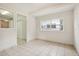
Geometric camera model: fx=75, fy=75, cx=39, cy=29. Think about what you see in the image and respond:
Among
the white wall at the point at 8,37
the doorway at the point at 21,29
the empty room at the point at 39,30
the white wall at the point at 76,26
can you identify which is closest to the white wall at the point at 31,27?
the empty room at the point at 39,30

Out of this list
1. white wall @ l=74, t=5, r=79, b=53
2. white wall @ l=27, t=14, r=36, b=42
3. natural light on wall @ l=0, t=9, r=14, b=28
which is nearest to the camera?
white wall @ l=74, t=5, r=79, b=53

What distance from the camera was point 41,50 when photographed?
5.42ft

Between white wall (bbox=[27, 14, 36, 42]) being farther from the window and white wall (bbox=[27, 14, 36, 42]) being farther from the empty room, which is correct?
the window

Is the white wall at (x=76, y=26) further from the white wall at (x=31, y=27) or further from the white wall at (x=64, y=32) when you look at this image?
the white wall at (x=31, y=27)

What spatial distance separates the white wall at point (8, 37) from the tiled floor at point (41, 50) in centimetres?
12

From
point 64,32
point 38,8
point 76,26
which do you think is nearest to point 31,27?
point 38,8

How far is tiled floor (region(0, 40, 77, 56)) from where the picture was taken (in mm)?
1520

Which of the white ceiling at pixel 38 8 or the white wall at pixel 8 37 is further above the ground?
the white ceiling at pixel 38 8

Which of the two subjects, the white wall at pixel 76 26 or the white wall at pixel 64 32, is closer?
the white wall at pixel 76 26

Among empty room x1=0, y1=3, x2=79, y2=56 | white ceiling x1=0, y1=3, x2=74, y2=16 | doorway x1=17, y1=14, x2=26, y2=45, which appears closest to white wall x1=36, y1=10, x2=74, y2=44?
empty room x1=0, y1=3, x2=79, y2=56

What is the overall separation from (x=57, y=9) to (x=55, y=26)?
0.35 meters

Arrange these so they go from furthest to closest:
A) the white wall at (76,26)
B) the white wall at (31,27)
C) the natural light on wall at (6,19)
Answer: the white wall at (31,27)
the natural light on wall at (6,19)
the white wall at (76,26)

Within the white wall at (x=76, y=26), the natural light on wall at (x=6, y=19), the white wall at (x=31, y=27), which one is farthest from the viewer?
the white wall at (x=31, y=27)

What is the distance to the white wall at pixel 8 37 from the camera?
62.8 inches
